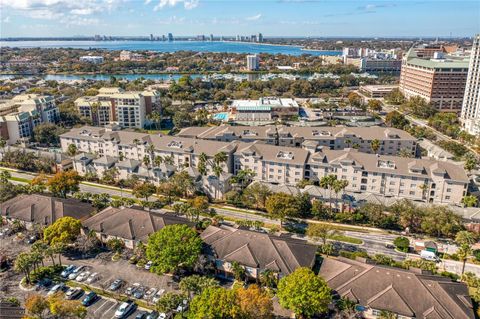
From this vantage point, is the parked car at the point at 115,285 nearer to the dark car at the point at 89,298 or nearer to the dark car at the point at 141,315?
the dark car at the point at 89,298

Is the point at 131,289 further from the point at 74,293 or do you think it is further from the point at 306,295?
the point at 306,295

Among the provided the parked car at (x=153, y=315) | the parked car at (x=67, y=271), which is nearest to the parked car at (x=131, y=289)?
the parked car at (x=153, y=315)

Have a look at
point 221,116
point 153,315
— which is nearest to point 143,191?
point 153,315

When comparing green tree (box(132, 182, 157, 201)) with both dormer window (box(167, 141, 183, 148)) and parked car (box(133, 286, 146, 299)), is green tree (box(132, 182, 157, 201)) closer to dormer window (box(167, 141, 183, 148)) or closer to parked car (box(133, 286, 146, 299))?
dormer window (box(167, 141, 183, 148))

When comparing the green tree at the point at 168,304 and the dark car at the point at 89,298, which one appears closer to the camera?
the green tree at the point at 168,304

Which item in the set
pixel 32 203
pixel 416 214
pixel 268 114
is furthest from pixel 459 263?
pixel 268 114
